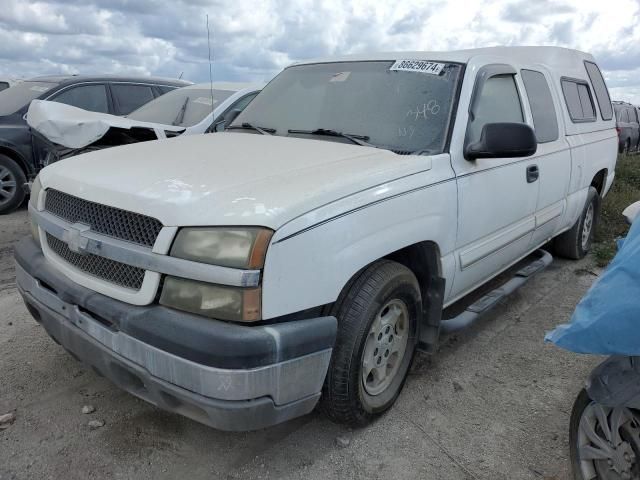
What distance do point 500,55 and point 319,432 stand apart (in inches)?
133

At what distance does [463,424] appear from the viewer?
3006 mm

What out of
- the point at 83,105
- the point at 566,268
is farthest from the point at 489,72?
the point at 83,105

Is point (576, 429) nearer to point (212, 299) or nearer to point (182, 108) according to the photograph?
point (212, 299)

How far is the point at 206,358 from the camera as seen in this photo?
6.88 feet

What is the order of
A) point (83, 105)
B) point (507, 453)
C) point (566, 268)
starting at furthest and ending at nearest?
1. point (83, 105)
2. point (566, 268)
3. point (507, 453)

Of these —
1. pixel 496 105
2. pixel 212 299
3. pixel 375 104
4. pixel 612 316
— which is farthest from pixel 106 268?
pixel 496 105

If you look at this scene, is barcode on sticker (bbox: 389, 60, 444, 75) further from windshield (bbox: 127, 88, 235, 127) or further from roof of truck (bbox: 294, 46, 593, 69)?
windshield (bbox: 127, 88, 235, 127)

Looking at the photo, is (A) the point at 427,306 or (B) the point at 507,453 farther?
(A) the point at 427,306

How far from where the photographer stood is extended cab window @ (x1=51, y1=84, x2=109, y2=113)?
7398 mm

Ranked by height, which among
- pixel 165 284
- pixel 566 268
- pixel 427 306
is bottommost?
pixel 566 268

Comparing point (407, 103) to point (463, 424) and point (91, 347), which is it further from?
point (91, 347)

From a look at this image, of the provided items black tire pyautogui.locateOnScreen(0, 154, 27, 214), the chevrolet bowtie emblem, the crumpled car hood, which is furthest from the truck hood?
black tire pyautogui.locateOnScreen(0, 154, 27, 214)

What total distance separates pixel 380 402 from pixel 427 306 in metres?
0.60

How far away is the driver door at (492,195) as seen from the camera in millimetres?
3262
